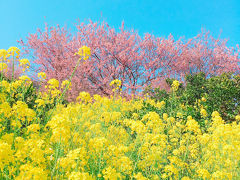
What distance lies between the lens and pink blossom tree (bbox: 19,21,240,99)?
1411cm

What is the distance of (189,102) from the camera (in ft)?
Result: 27.2

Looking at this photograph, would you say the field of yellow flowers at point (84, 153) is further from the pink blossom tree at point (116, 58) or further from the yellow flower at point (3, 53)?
the pink blossom tree at point (116, 58)

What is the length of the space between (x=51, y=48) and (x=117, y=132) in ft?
40.9

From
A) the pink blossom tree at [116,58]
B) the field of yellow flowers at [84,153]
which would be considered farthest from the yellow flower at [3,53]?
the pink blossom tree at [116,58]

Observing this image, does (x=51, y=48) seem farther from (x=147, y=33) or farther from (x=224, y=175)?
(x=224, y=175)

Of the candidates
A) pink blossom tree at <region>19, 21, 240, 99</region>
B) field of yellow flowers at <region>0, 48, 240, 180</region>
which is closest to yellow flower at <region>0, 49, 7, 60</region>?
field of yellow flowers at <region>0, 48, 240, 180</region>

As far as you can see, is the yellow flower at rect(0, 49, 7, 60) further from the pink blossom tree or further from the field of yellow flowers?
the pink blossom tree

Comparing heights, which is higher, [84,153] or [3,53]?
[3,53]

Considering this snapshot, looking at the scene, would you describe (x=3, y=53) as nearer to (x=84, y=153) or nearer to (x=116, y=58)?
A: (x=84, y=153)

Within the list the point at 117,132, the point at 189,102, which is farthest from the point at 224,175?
the point at 189,102

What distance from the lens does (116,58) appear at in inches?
566

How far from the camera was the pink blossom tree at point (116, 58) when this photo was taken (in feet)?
46.3

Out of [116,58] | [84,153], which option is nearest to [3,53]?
[84,153]

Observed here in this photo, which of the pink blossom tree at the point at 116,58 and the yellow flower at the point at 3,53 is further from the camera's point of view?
the pink blossom tree at the point at 116,58
